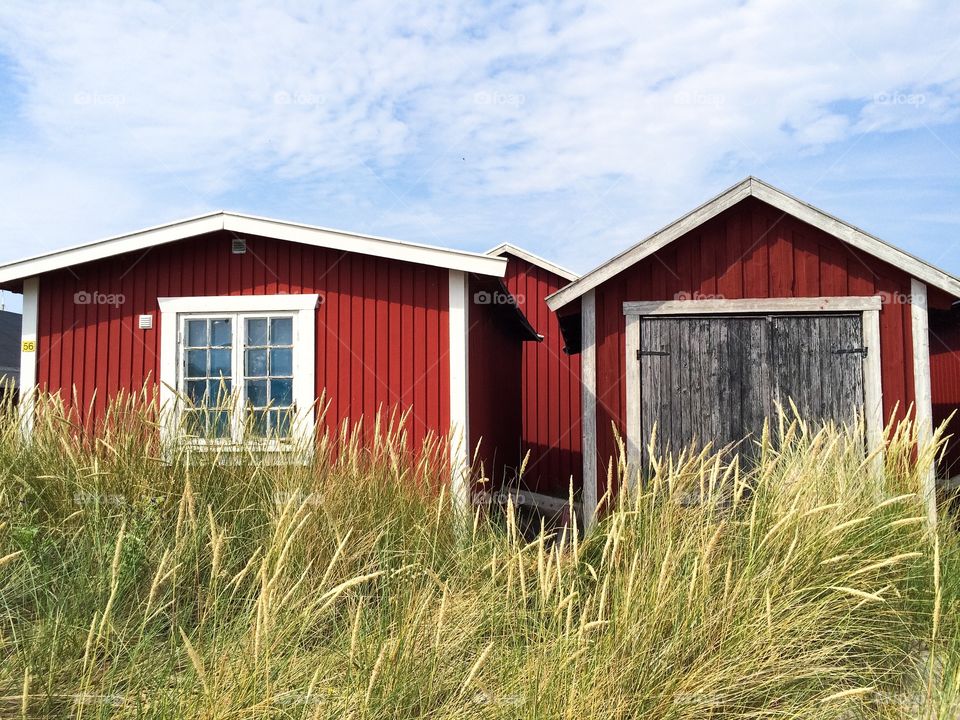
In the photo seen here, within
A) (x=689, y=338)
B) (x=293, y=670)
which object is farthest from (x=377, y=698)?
(x=689, y=338)

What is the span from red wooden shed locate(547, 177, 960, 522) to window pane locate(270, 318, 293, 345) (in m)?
2.83

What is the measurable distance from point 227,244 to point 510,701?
6965 millimetres

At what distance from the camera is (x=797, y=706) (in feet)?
8.89

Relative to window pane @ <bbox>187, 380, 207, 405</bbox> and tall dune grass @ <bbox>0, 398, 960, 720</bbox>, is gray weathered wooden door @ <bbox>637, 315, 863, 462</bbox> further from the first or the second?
window pane @ <bbox>187, 380, 207, 405</bbox>

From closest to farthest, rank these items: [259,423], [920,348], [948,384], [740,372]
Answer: [259,423] → [920,348] → [740,372] → [948,384]

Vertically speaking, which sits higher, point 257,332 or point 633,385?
point 257,332

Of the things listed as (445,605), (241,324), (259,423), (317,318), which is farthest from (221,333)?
(445,605)

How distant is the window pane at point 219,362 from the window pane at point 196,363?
0.27ft

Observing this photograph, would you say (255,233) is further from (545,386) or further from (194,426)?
(545,386)

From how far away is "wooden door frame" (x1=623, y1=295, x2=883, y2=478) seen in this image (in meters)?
Answer: 7.38

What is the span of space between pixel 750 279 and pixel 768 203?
0.77 m

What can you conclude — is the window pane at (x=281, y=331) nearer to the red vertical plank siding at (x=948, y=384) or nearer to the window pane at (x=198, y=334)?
the window pane at (x=198, y=334)

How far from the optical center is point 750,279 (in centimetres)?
761

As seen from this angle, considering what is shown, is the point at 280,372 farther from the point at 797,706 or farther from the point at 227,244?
the point at 797,706
